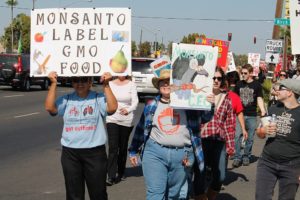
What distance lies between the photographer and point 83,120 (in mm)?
5059

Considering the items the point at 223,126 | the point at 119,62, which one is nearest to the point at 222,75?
the point at 223,126

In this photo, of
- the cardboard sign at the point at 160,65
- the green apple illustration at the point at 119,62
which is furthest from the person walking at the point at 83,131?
the cardboard sign at the point at 160,65

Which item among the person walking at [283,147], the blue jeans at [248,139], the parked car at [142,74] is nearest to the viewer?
the person walking at [283,147]

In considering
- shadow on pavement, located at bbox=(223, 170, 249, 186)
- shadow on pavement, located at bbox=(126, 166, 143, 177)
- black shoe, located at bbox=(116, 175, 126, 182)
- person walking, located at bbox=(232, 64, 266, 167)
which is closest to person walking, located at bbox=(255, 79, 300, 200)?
shadow on pavement, located at bbox=(223, 170, 249, 186)

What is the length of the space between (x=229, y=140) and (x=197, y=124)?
4.38ft

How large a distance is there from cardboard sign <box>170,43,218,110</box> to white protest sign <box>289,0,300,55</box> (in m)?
1.55

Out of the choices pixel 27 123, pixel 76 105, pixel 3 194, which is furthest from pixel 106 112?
pixel 27 123

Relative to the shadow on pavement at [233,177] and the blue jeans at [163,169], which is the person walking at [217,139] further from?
the shadow on pavement at [233,177]

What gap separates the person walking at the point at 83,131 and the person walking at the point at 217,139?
1604mm

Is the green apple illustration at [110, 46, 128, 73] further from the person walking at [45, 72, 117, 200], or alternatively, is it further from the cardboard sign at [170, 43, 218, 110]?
the cardboard sign at [170, 43, 218, 110]

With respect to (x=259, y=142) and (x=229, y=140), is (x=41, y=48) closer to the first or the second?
(x=229, y=140)

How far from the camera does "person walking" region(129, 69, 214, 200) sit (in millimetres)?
5133

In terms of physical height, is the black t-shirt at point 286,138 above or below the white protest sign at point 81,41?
below

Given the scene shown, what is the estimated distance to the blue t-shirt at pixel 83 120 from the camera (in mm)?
5051
